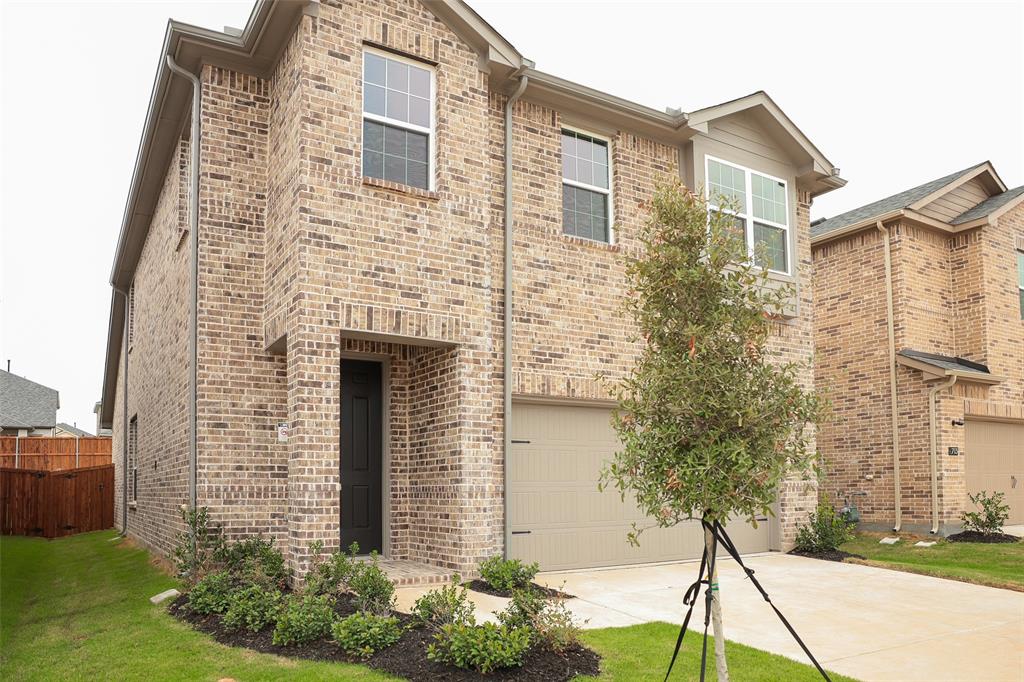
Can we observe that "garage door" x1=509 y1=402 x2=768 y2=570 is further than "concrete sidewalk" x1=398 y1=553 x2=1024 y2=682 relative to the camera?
Yes

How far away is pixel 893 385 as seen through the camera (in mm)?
15562

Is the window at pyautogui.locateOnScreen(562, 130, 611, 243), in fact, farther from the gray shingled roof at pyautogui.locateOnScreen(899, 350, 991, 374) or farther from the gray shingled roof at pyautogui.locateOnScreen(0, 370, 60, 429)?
the gray shingled roof at pyautogui.locateOnScreen(0, 370, 60, 429)

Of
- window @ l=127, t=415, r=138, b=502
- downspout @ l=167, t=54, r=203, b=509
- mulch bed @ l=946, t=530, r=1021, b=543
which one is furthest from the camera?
window @ l=127, t=415, r=138, b=502

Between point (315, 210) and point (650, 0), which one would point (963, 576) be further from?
point (650, 0)

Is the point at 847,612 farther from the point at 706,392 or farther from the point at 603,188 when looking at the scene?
the point at 603,188

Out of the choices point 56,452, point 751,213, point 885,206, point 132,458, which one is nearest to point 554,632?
point 751,213

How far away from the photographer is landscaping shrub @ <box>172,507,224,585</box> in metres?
8.73

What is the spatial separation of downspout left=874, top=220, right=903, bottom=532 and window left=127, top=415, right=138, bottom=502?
578 inches

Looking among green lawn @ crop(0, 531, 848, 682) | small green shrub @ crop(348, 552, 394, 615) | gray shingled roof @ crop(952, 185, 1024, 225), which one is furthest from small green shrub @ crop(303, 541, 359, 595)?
gray shingled roof @ crop(952, 185, 1024, 225)

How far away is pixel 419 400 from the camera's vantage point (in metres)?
10.4

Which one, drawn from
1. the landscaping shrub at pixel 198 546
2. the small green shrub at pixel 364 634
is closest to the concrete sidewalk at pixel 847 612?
the small green shrub at pixel 364 634

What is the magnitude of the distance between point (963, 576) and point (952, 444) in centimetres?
538

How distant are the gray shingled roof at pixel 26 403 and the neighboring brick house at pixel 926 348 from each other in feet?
105

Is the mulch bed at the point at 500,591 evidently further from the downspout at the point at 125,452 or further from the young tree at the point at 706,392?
the downspout at the point at 125,452
